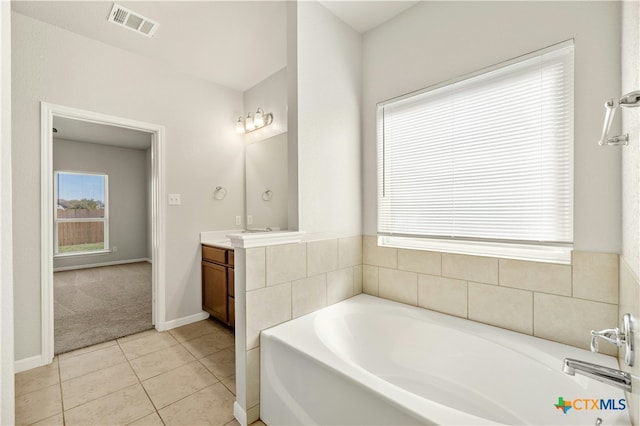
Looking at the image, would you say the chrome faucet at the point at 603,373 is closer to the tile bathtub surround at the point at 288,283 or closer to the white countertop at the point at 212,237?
the tile bathtub surround at the point at 288,283

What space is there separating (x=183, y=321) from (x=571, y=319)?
10.3 feet

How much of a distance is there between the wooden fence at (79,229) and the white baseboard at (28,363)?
4.40 meters

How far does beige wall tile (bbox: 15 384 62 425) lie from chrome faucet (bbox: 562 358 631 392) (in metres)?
2.59

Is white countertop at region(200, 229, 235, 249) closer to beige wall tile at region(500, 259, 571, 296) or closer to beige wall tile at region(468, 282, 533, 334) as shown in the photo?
beige wall tile at region(468, 282, 533, 334)

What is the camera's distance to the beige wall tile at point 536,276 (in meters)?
1.39

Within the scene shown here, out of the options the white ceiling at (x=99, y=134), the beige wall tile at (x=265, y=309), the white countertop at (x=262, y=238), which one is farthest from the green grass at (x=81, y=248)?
the beige wall tile at (x=265, y=309)

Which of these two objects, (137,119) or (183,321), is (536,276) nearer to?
(183,321)

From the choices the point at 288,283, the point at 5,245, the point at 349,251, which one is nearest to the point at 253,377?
the point at 288,283

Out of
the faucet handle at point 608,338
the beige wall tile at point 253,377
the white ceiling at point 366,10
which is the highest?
the white ceiling at point 366,10

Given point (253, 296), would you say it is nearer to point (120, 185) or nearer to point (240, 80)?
point (240, 80)

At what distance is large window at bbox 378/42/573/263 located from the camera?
1.42m

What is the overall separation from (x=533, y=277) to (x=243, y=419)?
5.85 feet

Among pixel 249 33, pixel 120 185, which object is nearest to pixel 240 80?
pixel 249 33

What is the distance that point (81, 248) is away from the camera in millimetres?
5539
